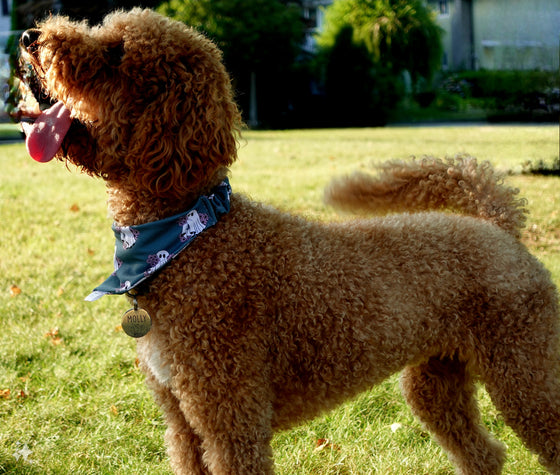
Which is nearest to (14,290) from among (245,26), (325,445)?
(325,445)

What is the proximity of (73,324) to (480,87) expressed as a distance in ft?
21.8

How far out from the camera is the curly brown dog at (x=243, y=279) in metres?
1.87

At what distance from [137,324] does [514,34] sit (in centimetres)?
559

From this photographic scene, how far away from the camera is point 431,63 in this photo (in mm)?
22281

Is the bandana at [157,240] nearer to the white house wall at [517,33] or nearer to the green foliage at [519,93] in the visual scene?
the white house wall at [517,33]

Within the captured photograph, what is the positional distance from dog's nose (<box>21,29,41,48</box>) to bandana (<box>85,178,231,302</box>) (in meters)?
0.66

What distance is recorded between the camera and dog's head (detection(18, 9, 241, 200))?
185cm

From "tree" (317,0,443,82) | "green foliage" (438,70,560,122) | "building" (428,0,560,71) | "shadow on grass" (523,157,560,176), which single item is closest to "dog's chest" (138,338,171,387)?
"building" (428,0,560,71)

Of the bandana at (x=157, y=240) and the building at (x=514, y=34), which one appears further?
the building at (x=514, y=34)

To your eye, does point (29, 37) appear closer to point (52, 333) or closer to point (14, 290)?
point (52, 333)

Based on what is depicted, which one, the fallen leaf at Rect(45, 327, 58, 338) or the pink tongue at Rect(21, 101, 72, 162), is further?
the fallen leaf at Rect(45, 327, 58, 338)

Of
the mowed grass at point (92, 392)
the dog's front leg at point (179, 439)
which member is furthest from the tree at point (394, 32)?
the dog's front leg at point (179, 439)

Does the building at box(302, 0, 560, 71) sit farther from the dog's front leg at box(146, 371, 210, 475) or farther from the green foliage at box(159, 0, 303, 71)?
the green foliage at box(159, 0, 303, 71)

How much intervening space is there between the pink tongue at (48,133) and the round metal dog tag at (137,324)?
1.86 feet
